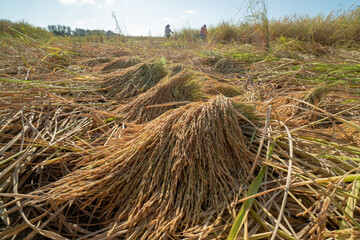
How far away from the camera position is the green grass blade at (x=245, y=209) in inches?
29.6

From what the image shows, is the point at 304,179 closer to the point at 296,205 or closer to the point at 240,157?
the point at 296,205

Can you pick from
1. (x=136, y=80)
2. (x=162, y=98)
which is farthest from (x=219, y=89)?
(x=136, y=80)

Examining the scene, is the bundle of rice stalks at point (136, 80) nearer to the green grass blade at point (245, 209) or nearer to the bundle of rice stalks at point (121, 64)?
the bundle of rice stalks at point (121, 64)

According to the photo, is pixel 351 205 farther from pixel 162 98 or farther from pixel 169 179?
pixel 162 98

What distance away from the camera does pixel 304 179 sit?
0.92 m

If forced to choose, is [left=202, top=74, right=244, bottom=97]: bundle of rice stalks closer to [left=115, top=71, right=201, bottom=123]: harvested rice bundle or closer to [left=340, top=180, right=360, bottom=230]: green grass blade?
[left=115, top=71, right=201, bottom=123]: harvested rice bundle

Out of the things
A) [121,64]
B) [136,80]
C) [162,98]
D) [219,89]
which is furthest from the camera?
[121,64]

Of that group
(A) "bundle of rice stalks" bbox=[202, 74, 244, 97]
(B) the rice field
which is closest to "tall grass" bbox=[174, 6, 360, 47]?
(A) "bundle of rice stalks" bbox=[202, 74, 244, 97]

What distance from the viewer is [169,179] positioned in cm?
94

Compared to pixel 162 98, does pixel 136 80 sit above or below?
above

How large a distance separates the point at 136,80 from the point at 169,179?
1.68 m

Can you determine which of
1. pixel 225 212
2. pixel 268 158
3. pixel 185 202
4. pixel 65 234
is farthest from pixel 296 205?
pixel 65 234

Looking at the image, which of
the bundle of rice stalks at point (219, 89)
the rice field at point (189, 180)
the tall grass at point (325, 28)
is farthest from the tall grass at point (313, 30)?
the rice field at point (189, 180)

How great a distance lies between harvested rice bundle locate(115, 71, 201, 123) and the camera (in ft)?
Result: 5.56
